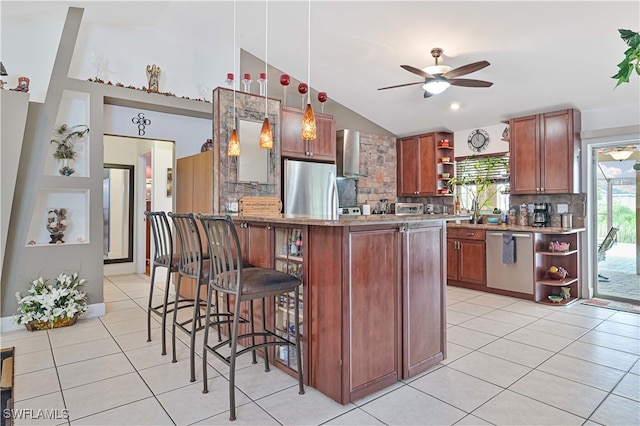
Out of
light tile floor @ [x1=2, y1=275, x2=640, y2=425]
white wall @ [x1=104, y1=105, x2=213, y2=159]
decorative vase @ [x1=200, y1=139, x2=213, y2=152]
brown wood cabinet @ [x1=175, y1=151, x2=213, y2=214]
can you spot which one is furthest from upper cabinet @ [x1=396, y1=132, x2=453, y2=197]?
brown wood cabinet @ [x1=175, y1=151, x2=213, y2=214]

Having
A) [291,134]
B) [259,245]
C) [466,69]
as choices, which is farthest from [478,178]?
[259,245]

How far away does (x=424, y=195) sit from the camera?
6457 millimetres

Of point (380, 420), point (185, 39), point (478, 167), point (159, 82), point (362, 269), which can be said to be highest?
point (185, 39)

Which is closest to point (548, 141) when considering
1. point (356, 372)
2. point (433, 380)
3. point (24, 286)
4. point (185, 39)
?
point (433, 380)

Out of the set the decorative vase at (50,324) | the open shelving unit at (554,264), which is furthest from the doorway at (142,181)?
the open shelving unit at (554,264)

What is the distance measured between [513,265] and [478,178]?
60.3 inches

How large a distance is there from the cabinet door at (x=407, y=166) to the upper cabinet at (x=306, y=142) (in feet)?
5.68

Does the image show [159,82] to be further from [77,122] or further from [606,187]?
[606,187]

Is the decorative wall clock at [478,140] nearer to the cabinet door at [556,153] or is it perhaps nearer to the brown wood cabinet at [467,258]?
the cabinet door at [556,153]

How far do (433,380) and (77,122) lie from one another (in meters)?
4.37

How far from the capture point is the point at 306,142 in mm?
5125

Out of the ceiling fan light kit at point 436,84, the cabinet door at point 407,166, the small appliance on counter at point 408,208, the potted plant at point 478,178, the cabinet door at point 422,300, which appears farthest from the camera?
the small appliance on counter at point 408,208

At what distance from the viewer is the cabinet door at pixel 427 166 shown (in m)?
6.24

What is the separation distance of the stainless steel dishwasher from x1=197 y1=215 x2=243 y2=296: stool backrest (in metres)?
3.92
